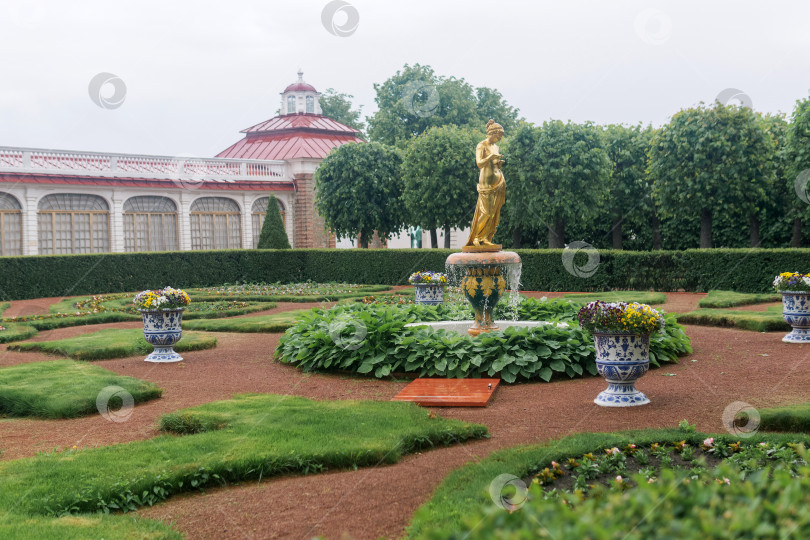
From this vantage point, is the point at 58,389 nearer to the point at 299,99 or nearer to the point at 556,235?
the point at 556,235

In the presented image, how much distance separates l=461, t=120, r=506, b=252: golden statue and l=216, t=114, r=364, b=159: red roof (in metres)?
29.8

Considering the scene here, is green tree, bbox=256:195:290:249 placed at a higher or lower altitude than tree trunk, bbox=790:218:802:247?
higher

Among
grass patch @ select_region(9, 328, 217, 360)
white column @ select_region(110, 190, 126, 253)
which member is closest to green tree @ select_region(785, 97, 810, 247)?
grass patch @ select_region(9, 328, 217, 360)

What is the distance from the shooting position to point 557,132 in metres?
27.9

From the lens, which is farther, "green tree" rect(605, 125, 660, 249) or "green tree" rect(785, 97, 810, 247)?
"green tree" rect(605, 125, 660, 249)

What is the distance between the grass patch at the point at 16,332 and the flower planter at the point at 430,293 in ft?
25.8

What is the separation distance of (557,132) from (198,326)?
54.2 feet

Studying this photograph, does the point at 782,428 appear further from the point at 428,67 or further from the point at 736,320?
the point at 428,67

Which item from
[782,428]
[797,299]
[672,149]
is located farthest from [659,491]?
[672,149]

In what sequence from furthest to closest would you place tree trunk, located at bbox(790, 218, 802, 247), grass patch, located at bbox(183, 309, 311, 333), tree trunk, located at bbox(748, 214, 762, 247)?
tree trunk, located at bbox(748, 214, 762, 247) → tree trunk, located at bbox(790, 218, 802, 247) → grass patch, located at bbox(183, 309, 311, 333)

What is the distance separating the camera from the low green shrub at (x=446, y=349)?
383 inches

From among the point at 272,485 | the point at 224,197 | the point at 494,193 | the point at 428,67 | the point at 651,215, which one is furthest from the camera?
the point at 428,67

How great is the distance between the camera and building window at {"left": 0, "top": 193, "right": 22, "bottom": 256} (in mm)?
29859

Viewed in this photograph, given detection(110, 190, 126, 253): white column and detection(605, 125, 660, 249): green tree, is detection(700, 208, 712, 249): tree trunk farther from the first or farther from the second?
detection(110, 190, 126, 253): white column
